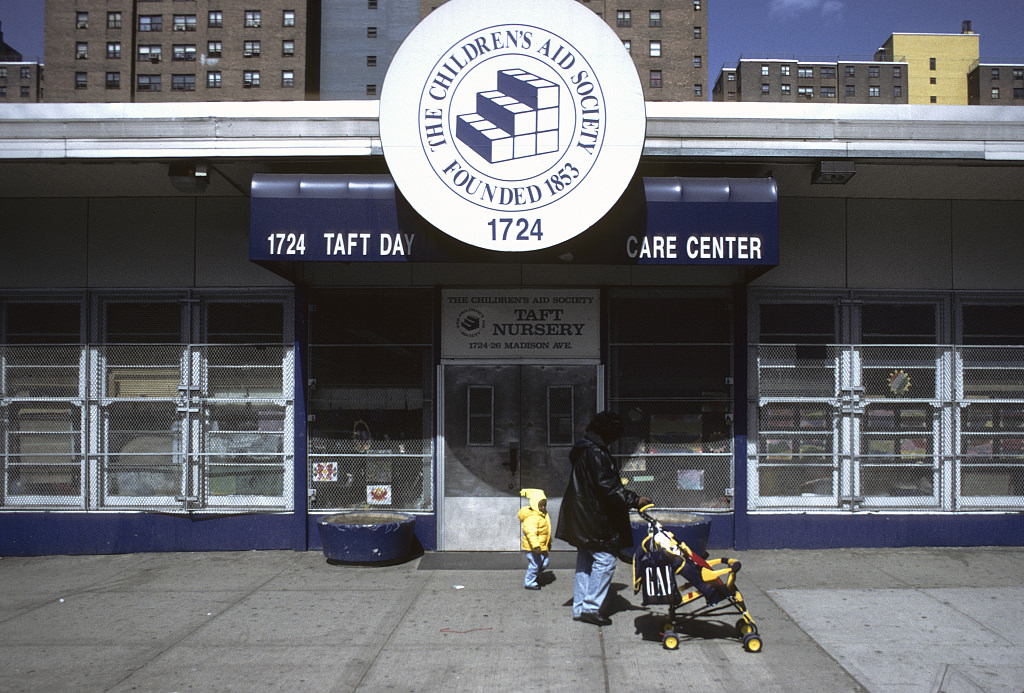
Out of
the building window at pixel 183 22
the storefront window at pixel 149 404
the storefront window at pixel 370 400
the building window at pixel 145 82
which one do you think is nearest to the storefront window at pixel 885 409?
the storefront window at pixel 370 400

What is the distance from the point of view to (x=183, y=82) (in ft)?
252

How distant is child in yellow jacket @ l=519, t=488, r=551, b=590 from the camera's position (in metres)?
7.32

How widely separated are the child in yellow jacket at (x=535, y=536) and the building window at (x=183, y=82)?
264 feet

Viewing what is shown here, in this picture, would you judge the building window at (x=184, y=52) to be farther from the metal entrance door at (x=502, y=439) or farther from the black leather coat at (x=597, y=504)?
the black leather coat at (x=597, y=504)

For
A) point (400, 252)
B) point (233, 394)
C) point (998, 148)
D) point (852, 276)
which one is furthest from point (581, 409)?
point (998, 148)

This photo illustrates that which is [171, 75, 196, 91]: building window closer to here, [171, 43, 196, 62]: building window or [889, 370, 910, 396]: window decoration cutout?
[171, 43, 196, 62]: building window

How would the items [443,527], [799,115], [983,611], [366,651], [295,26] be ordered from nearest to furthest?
[366,651] < [983,611] < [799,115] < [443,527] < [295,26]

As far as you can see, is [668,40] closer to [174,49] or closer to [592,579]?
[174,49]

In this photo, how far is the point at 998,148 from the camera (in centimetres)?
775

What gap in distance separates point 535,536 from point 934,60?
10571 centimetres

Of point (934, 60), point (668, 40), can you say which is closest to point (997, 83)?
point (934, 60)

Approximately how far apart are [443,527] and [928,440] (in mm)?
5765

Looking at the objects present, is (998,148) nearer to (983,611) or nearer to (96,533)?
(983,611)

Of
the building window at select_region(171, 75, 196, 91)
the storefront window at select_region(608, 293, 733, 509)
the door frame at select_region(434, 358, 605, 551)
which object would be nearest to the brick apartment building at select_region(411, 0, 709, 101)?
the building window at select_region(171, 75, 196, 91)
